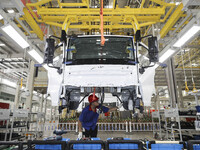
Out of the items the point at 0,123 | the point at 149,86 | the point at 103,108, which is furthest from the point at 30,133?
the point at 149,86

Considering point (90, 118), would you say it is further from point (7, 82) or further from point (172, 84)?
point (7, 82)

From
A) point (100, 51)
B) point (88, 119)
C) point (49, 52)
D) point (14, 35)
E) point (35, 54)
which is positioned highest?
point (14, 35)

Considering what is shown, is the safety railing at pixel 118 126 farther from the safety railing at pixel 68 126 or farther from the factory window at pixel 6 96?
the factory window at pixel 6 96

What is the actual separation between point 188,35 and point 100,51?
319cm

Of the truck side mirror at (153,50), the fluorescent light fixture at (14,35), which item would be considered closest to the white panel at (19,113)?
the fluorescent light fixture at (14,35)

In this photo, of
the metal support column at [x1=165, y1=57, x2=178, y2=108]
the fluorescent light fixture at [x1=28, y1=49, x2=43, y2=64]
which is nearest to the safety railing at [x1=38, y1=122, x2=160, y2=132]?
the metal support column at [x1=165, y1=57, x2=178, y2=108]

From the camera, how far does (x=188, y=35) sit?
4699 mm

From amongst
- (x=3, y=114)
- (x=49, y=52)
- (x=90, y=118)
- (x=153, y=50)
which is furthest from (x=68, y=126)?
(x=153, y=50)

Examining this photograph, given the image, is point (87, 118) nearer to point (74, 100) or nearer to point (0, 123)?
point (74, 100)

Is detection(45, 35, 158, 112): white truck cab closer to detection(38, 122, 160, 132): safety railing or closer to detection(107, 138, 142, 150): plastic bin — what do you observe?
detection(107, 138, 142, 150): plastic bin

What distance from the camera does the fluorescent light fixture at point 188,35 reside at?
4.38m

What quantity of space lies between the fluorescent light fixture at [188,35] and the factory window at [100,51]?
2.23 metres

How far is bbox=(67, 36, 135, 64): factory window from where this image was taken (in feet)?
11.0

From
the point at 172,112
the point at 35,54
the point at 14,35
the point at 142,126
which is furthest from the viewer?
the point at 142,126
